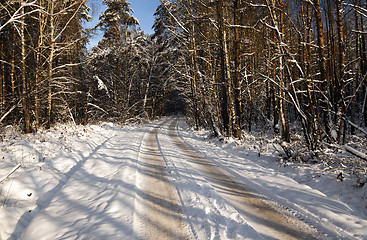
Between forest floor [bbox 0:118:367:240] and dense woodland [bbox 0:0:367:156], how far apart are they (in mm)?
2417

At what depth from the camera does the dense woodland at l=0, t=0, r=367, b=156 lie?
861 cm

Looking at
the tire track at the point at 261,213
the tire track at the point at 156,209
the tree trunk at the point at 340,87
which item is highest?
the tree trunk at the point at 340,87

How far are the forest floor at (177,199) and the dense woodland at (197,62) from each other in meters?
2.42

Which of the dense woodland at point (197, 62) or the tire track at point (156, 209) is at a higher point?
the dense woodland at point (197, 62)

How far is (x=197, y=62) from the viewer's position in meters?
16.9

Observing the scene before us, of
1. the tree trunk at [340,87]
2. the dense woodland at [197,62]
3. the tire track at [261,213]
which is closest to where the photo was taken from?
the tire track at [261,213]

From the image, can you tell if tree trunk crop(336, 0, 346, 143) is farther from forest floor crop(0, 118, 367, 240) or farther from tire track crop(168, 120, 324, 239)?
tire track crop(168, 120, 324, 239)

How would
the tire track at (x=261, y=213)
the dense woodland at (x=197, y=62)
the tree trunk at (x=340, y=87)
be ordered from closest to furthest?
1. the tire track at (x=261, y=213)
2. the tree trunk at (x=340, y=87)
3. the dense woodland at (x=197, y=62)

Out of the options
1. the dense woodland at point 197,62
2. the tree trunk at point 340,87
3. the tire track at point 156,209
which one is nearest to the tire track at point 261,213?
the tire track at point 156,209

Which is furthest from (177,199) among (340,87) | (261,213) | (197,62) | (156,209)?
(197,62)

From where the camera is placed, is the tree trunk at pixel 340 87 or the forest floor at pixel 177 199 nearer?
the forest floor at pixel 177 199

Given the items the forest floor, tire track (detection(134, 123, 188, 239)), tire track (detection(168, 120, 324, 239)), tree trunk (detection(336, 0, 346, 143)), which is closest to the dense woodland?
tree trunk (detection(336, 0, 346, 143))

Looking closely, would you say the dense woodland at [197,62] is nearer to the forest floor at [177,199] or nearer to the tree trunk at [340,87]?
the tree trunk at [340,87]

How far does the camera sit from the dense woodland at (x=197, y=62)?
8609 mm
